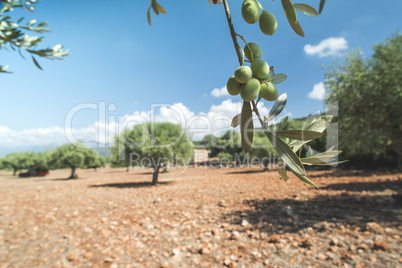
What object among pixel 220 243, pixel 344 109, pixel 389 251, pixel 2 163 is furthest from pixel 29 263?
pixel 2 163

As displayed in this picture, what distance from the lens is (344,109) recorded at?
23.4 ft

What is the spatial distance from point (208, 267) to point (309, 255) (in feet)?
4.41

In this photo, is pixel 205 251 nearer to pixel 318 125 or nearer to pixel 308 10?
pixel 318 125

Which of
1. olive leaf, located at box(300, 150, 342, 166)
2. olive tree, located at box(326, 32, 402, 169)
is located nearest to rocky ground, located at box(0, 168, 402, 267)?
olive tree, located at box(326, 32, 402, 169)

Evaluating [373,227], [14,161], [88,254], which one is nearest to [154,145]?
[88,254]

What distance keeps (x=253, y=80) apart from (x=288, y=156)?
12cm

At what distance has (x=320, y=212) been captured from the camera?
4.55 m

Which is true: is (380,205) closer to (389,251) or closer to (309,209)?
(309,209)

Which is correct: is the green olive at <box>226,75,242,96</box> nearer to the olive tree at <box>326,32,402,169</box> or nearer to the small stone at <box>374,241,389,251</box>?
the small stone at <box>374,241,389,251</box>

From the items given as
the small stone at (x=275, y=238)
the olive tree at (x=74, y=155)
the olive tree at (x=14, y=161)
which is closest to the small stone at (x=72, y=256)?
the small stone at (x=275, y=238)

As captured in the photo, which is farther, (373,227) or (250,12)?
(373,227)

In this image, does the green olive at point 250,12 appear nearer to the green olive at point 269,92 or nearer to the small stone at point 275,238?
the green olive at point 269,92

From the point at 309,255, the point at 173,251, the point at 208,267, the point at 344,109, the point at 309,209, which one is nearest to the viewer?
the point at 208,267

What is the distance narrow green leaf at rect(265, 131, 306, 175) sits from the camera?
29 cm
